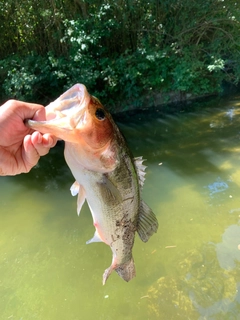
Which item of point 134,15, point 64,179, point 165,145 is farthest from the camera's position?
point 134,15

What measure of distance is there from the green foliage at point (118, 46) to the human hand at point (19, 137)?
770 cm

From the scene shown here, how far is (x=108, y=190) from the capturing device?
1.84m

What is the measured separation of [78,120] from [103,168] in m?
0.34

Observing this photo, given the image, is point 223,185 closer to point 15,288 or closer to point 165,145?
point 165,145

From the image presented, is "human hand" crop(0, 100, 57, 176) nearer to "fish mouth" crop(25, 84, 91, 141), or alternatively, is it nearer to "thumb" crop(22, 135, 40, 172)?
"thumb" crop(22, 135, 40, 172)

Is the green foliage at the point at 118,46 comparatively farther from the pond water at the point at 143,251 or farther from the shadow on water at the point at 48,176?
the pond water at the point at 143,251

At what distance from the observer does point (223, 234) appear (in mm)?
4516

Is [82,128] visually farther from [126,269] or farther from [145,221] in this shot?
[126,269]

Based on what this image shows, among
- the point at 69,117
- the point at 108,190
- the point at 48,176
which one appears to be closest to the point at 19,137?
the point at 69,117

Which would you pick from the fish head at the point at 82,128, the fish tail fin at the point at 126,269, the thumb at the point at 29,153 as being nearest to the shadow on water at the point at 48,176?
Answer: the fish tail fin at the point at 126,269

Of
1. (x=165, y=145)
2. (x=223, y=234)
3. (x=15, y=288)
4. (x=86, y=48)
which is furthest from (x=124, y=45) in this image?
(x=15, y=288)

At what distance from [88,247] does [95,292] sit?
802mm

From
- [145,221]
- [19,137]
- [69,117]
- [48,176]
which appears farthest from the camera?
[48,176]

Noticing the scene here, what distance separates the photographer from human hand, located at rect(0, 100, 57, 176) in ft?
5.63
